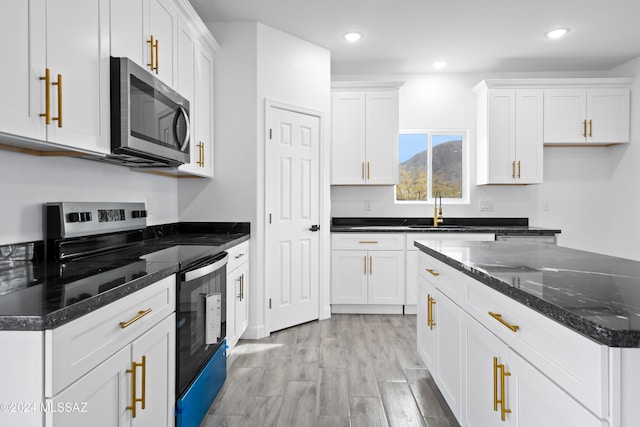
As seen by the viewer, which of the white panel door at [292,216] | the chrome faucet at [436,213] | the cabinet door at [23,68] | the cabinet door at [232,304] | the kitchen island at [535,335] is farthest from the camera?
the chrome faucet at [436,213]

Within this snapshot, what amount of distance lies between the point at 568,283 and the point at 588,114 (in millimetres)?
3857

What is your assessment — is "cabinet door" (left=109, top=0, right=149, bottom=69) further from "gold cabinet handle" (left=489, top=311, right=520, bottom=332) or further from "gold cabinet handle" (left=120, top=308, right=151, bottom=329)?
"gold cabinet handle" (left=489, top=311, right=520, bottom=332)

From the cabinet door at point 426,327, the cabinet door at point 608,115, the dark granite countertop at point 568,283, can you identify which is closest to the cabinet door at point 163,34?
the dark granite countertop at point 568,283

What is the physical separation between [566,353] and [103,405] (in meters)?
1.26

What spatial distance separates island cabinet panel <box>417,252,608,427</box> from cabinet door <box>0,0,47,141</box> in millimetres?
1626

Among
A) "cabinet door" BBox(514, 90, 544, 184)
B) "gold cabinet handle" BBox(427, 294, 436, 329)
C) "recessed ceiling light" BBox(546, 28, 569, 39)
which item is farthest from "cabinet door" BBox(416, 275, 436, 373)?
"recessed ceiling light" BBox(546, 28, 569, 39)

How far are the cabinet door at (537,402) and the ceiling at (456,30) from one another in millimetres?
2835

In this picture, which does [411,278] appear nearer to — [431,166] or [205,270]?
[431,166]

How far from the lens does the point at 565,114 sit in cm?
419

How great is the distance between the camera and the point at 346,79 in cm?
456

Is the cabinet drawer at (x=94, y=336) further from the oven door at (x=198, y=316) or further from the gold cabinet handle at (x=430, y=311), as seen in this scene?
the gold cabinet handle at (x=430, y=311)

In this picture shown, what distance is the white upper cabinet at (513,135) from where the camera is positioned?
420 cm

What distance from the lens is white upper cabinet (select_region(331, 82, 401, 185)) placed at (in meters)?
4.21

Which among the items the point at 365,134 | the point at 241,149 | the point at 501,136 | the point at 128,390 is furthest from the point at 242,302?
the point at 501,136
